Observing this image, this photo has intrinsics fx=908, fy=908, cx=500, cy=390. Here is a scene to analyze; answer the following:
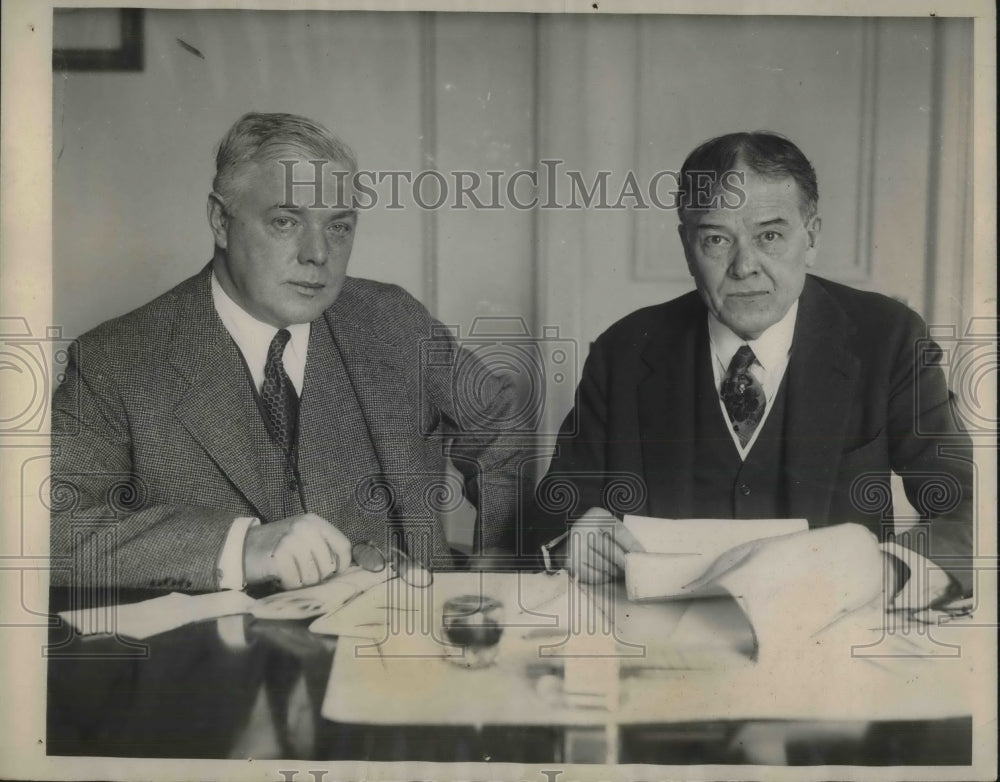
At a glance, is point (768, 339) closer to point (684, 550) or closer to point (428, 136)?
point (684, 550)

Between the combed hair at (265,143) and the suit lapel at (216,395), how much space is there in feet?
0.65

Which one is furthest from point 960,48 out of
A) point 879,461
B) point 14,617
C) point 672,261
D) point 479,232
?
point 14,617

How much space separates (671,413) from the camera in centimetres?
180

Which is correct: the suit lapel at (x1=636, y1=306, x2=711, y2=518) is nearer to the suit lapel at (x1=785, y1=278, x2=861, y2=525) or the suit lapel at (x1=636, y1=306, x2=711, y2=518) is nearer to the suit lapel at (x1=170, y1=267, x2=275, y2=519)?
the suit lapel at (x1=785, y1=278, x2=861, y2=525)

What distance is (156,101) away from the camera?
1783 mm

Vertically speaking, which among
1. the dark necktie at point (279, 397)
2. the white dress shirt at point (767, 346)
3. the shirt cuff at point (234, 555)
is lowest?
the shirt cuff at point (234, 555)

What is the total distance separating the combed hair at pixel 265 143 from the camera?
1.76 m

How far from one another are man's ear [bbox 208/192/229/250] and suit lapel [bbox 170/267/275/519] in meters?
0.07

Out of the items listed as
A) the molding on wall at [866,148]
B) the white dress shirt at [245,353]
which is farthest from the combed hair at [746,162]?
the white dress shirt at [245,353]

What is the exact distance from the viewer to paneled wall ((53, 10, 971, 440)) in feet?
5.85

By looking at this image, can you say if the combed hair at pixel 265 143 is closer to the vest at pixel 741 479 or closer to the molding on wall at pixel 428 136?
the molding on wall at pixel 428 136

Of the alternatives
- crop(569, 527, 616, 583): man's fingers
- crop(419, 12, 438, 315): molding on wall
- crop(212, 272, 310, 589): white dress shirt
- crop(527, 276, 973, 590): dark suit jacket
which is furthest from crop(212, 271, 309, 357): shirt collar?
crop(569, 527, 616, 583): man's fingers

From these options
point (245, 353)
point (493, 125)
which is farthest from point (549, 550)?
point (493, 125)

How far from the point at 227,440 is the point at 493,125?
0.81 metres
